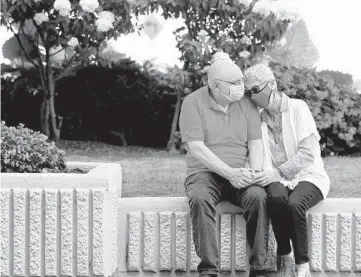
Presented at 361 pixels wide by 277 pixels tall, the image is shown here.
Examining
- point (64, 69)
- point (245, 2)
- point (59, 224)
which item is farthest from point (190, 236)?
point (64, 69)

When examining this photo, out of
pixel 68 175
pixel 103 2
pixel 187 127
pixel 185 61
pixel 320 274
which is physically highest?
pixel 103 2

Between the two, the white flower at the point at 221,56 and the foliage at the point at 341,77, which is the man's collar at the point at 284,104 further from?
the foliage at the point at 341,77

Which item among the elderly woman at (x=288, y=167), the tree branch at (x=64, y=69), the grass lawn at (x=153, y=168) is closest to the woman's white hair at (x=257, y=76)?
the elderly woman at (x=288, y=167)

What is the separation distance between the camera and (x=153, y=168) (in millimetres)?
8312

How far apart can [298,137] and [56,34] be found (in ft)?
22.7

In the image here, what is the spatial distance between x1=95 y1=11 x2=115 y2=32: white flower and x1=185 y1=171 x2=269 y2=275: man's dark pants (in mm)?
6174

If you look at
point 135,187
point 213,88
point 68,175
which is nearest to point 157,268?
point 68,175

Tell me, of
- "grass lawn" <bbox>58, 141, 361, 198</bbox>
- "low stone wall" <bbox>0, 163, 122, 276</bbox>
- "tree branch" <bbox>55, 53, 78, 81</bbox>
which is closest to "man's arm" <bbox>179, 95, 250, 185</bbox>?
"low stone wall" <bbox>0, 163, 122, 276</bbox>

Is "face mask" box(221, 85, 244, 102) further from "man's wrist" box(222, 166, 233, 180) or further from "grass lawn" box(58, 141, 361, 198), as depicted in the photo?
"grass lawn" box(58, 141, 361, 198)

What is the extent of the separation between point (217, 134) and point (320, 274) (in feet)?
3.78

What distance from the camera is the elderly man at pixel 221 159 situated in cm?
451

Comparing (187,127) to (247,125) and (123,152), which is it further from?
(123,152)

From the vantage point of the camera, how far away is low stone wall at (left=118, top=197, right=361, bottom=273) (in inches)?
190

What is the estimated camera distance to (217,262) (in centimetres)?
453
